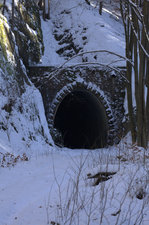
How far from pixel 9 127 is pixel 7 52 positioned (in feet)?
11.2

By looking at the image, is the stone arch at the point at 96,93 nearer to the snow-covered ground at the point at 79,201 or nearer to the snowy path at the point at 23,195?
the snowy path at the point at 23,195

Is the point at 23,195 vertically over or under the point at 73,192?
under

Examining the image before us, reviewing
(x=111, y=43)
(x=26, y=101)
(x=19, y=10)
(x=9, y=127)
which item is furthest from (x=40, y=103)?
(x=111, y=43)

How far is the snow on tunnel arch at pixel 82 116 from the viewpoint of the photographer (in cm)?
1335

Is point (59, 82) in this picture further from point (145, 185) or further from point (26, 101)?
point (145, 185)

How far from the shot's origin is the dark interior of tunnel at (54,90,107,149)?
14.5 meters

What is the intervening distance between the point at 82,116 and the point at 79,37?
217 inches

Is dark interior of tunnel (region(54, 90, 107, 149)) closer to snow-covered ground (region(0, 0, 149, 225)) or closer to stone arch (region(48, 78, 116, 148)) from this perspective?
stone arch (region(48, 78, 116, 148))

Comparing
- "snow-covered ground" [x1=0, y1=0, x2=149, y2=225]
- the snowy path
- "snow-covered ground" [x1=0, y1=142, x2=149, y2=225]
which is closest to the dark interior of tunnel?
"snow-covered ground" [x1=0, y1=0, x2=149, y2=225]

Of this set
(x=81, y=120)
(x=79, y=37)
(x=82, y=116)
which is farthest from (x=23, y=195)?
(x=79, y=37)

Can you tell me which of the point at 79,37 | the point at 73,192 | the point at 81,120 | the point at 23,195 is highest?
the point at 79,37

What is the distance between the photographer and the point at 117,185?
3273 mm

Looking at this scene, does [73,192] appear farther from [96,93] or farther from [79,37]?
[79,37]

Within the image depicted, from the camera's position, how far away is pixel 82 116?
1822 cm
